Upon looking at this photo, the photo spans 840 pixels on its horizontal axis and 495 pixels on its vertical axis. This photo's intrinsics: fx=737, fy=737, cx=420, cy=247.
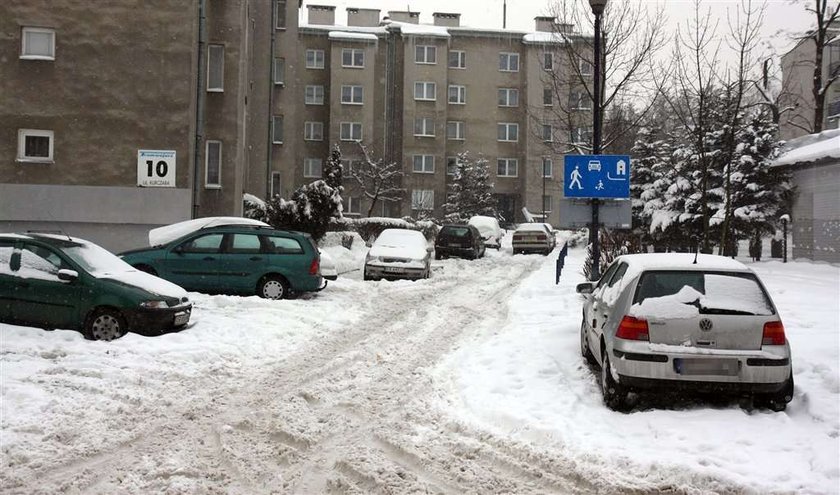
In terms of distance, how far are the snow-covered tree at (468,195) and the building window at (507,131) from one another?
7037 mm

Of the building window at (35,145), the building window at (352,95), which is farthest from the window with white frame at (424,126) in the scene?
the building window at (35,145)

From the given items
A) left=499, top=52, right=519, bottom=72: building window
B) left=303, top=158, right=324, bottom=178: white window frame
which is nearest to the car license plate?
left=303, top=158, right=324, bottom=178: white window frame

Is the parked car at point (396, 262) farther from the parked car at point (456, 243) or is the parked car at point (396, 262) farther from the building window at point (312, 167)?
the building window at point (312, 167)

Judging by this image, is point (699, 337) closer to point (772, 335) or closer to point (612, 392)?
point (772, 335)

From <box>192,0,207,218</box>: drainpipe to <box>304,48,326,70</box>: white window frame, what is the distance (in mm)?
35404

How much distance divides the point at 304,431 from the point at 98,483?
1876 millimetres

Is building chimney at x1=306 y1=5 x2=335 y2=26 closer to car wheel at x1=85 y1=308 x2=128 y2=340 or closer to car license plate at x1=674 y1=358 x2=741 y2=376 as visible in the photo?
car wheel at x1=85 y1=308 x2=128 y2=340

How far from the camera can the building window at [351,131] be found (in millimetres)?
55312

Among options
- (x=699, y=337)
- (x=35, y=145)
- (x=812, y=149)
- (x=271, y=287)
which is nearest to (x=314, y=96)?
(x=35, y=145)

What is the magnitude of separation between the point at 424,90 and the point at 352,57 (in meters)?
5.93

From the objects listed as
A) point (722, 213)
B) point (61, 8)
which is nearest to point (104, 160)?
point (61, 8)

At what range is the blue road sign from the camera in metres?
14.9

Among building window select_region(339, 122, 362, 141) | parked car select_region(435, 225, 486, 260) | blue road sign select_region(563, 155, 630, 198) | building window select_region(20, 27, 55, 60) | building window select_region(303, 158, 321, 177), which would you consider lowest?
parked car select_region(435, 225, 486, 260)

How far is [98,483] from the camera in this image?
17.1ft
